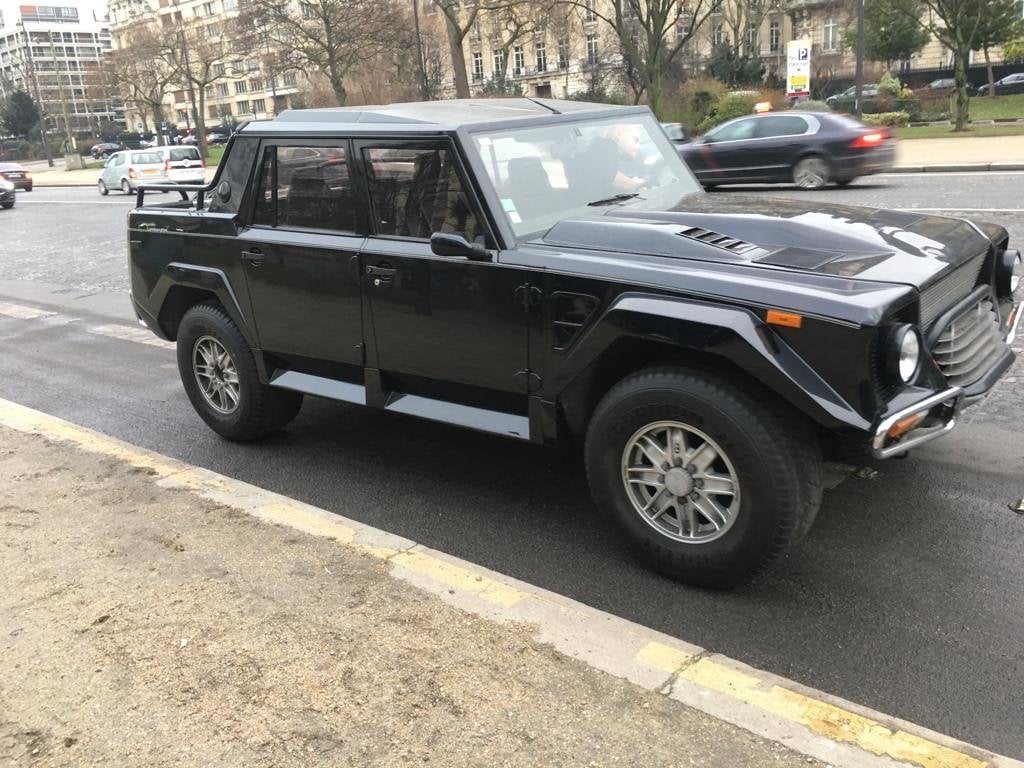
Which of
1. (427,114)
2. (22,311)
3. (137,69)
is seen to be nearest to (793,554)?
(427,114)

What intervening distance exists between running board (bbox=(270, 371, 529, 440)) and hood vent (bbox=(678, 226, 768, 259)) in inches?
40.8

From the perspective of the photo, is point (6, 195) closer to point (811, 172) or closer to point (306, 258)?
point (811, 172)

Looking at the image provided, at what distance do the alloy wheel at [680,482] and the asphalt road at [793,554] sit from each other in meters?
0.27

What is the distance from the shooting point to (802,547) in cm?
370

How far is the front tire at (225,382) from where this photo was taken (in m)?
5.01

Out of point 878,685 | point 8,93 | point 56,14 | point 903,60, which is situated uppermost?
point 56,14

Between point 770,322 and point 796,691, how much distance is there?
3.87ft

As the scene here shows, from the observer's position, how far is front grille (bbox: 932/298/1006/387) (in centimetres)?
335

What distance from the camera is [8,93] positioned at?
103m

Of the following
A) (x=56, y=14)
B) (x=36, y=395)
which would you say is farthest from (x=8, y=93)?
(x=36, y=395)

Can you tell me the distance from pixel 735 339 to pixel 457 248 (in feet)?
4.16

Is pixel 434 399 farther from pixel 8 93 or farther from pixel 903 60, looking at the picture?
pixel 8 93

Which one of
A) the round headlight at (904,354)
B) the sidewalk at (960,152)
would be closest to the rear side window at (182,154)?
the sidewalk at (960,152)

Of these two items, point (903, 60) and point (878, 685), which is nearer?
point (878, 685)
